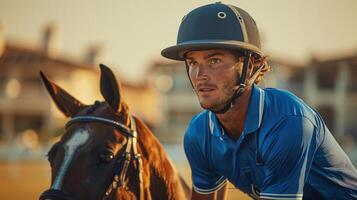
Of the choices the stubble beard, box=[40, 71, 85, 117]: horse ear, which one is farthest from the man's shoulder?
box=[40, 71, 85, 117]: horse ear

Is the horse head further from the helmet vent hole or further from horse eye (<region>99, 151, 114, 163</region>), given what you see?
the helmet vent hole

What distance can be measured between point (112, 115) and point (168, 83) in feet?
166

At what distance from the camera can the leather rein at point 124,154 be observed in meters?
3.40

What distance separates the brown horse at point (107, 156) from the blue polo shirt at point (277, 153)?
1.13 ft

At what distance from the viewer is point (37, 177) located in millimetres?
20547

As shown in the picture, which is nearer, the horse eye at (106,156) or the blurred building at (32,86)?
the horse eye at (106,156)

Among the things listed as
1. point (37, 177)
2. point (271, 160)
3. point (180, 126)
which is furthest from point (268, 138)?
point (180, 126)

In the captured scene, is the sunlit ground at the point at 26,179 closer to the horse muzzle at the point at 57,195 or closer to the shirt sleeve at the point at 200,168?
the shirt sleeve at the point at 200,168

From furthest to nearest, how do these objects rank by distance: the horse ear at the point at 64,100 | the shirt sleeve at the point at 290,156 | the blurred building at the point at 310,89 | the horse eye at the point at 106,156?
the blurred building at the point at 310,89
the horse ear at the point at 64,100
the horse eye at the point at 106,156
the shirt sleeve at the point at 290,156

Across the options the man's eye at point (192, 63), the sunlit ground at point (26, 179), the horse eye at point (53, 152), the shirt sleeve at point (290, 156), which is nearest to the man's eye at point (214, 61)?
the man's eye at point (192, 63)

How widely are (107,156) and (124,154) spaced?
16 centimetres

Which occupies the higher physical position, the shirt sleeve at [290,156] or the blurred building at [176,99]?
the shirt sleeve at [290,156]

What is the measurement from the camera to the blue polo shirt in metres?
2.86

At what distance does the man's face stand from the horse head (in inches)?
24.2
